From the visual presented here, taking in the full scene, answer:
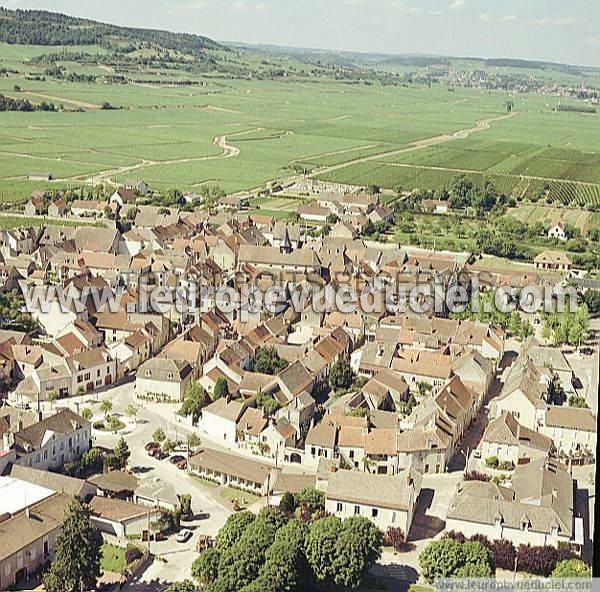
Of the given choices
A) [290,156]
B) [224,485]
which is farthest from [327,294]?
[290,156]

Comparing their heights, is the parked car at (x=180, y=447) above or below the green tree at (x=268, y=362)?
below

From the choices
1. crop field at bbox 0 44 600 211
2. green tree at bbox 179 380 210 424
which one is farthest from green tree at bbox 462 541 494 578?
crop field at bbox 0 44 600 211

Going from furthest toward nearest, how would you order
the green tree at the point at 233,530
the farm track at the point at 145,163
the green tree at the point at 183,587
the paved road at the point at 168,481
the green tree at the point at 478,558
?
1. the farm track at the point at 145,163
2. the paved road at the point at 168,481
3. the green tree at the point at 233,530
4. the green tree at the point at 478,558
5. the green tree at the point at 183,587

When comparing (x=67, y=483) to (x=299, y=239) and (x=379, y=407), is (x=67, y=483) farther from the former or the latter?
(x=299, y=239)

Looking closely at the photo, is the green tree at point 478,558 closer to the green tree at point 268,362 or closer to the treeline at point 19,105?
the green tree at point 268,362

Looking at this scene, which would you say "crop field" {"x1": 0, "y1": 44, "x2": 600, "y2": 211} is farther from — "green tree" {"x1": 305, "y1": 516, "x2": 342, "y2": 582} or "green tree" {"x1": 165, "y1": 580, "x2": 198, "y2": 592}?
"green tree" {"x1": 165, "y1": 580, "x2": 198, "y2": 592}

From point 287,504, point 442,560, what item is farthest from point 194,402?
point 442,560

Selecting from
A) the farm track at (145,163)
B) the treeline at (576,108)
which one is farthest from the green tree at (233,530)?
the treeline at (576,108)
